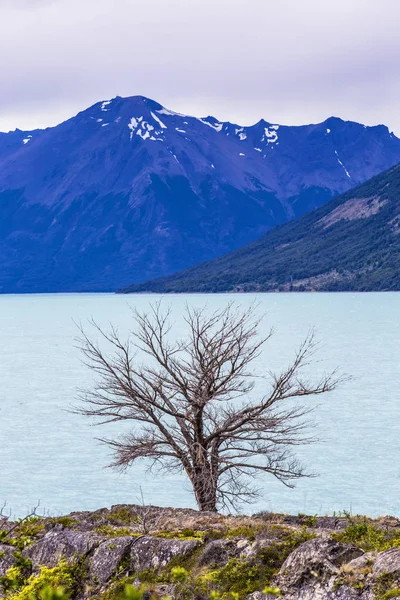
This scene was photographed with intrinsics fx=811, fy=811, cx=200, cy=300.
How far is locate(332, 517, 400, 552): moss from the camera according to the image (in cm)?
1307

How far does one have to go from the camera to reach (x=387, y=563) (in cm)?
1109

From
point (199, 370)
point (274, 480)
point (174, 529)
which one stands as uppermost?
point (199, 370)

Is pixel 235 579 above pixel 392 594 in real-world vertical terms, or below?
below

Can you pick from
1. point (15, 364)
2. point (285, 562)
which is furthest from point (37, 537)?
point (15, 364)

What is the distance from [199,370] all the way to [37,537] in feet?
41.5

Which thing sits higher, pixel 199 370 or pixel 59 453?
pixel 199 370

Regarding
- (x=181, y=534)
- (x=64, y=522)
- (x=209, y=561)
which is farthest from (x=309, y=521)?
(x=64, y=522)

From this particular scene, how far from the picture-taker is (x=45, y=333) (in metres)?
160

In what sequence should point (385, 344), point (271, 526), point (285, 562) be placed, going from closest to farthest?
1. point (285, 562)
2. point (271, 526)
3. point (385, 344)

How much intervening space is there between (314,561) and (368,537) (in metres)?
2.58

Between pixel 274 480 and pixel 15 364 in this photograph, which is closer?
pixel 274 480

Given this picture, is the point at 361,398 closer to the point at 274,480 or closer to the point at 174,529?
the point at 274,480

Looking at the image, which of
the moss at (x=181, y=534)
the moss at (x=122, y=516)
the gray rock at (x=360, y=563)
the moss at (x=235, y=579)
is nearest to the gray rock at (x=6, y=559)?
the moss at (x=181, y=534)

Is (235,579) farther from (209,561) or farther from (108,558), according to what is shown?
(108,558)
